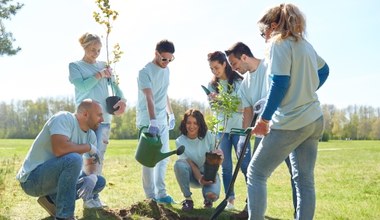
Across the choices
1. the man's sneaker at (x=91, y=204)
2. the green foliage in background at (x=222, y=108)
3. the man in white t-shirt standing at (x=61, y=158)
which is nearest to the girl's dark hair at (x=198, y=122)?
the green foliage in background at (x=222, y=108)

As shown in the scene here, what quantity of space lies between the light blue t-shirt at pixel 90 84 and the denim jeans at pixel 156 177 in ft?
1.95

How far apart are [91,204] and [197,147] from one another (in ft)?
3.86

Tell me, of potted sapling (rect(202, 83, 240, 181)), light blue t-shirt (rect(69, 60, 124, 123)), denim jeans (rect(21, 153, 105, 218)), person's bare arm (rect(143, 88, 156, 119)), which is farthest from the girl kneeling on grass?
denim jeans (rect(21, 153, 105, 218))

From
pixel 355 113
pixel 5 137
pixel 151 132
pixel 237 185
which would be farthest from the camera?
pixel 355 113

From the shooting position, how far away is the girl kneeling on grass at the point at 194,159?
4.82 metres

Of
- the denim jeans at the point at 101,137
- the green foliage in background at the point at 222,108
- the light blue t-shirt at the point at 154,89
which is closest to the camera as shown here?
the green foliage in background at the point at 222,108

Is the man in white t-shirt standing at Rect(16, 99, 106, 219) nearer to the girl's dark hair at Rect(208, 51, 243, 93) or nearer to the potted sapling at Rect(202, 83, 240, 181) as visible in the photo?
the potted sapling at Rect(202, 83, 240, 181)

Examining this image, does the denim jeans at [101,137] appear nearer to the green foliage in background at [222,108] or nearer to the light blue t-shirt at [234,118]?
the green foliage in background at [222,108]

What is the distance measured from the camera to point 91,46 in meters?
4.80

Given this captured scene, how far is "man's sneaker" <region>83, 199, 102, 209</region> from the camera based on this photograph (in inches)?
183

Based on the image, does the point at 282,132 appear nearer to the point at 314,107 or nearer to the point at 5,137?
the point at 314,107

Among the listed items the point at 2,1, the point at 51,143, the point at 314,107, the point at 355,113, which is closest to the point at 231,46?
the point at 314,107

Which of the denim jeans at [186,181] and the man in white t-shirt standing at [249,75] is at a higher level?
the man in white t-shirt standing at [249,75]

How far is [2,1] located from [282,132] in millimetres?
7329
